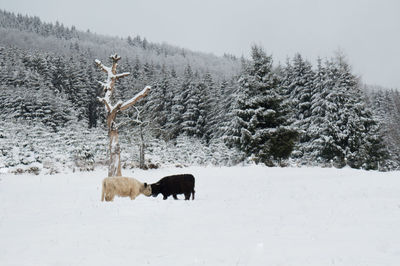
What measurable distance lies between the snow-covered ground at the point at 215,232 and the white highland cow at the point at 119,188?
184 cm

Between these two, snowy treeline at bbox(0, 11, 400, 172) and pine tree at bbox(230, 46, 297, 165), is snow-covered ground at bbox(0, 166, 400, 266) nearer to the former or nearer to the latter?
snowy treeline at bbox(0, 11, 400, 172)

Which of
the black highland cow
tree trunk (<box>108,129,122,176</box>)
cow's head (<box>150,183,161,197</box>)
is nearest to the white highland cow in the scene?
cow's head (<box>150,183,161,197</box>)

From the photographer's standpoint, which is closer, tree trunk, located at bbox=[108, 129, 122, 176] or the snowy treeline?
tree trunk, located at bbox=[108, 129, 122, 176]

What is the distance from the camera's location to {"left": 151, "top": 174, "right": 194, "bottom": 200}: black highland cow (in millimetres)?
11828

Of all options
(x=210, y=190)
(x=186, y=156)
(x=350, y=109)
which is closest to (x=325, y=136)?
(x=350, y=109)

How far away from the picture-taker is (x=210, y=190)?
48.0ft

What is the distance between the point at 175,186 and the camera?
1195 centimetres

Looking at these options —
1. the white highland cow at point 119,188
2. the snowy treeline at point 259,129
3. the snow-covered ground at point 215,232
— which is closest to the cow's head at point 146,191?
the white highland cow at point 119,188

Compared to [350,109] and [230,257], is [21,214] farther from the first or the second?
[350,109]

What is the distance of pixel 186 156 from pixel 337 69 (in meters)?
17.7

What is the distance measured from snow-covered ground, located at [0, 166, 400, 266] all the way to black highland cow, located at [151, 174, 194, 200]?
239 cm

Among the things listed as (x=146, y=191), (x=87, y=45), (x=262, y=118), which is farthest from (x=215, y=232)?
(x=87, y=45)

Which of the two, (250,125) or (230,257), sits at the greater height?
(250,125)

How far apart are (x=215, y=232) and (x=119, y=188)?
6025mm
